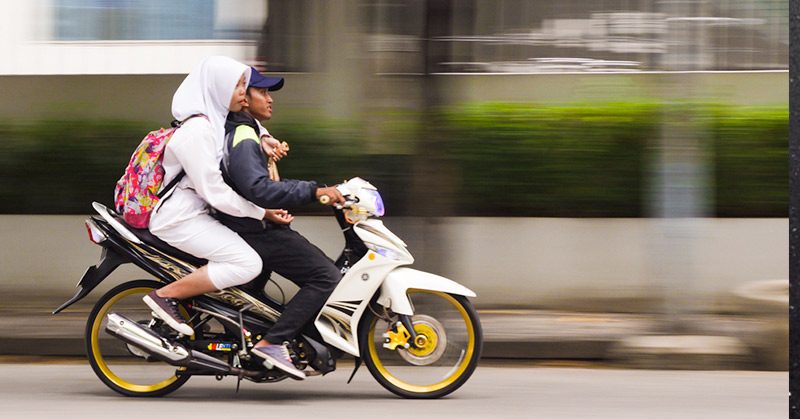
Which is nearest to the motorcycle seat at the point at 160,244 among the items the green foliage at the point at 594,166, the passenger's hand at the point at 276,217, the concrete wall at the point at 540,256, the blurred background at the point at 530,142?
the passenger's hand at the point at 276,217

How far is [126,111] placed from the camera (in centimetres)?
883

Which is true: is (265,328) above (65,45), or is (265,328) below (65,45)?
below

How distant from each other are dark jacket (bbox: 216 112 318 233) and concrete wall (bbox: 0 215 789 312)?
9.69 feet

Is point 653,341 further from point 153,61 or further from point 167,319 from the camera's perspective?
point 153,61

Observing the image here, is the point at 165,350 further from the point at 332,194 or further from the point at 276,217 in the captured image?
the point at 332,194

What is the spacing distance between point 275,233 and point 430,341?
0.99m

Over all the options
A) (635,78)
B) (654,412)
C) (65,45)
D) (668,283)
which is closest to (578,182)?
(635,78)

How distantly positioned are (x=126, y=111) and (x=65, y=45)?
106cm

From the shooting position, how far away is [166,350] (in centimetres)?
502

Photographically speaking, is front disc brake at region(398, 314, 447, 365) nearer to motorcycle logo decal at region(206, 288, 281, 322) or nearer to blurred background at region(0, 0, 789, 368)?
motorcycle logo decal at region(206, 288, 281, 322)

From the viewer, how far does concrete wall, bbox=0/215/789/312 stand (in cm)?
805

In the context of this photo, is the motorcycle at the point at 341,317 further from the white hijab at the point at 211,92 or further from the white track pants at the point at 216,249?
the white hijab at the point at 211,92

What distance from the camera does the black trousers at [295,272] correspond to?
Answer: 5039 millimetres

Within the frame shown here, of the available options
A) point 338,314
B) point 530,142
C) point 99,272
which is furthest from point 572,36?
point 99,272
